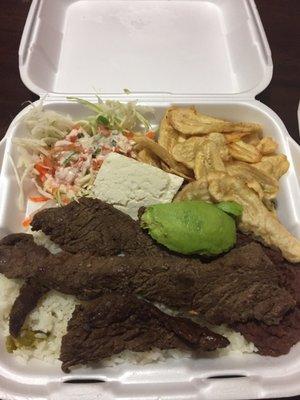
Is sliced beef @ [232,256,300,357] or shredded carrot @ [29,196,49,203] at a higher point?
shredded carrot @ [29,196,49,203]

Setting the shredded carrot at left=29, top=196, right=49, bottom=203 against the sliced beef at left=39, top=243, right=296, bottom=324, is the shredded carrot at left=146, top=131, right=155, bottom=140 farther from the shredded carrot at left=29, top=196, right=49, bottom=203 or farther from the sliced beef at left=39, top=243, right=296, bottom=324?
the sliced beef at left=39, top=243, right=296, bottom=324

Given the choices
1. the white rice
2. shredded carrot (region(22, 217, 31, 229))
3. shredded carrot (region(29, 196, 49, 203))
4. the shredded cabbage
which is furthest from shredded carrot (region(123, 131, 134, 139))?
the white rice

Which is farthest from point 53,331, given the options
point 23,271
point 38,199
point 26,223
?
point 38,199

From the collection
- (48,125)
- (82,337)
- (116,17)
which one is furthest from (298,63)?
(82,337)

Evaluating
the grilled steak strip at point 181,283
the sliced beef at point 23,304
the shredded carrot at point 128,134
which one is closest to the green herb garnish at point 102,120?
the shredded carrot at point 128,134

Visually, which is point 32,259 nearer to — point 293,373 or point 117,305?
point 117,305

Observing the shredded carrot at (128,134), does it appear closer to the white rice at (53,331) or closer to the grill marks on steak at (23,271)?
the grill marks on steak at (23,271)
